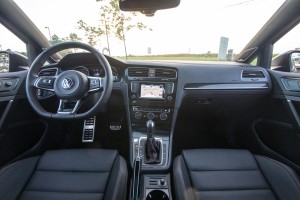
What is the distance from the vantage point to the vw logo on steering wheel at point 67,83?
1.69 m

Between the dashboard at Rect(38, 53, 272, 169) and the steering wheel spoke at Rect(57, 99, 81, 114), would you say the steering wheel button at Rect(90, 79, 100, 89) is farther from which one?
the dashboard at Rect(38, 53, 272, 169)

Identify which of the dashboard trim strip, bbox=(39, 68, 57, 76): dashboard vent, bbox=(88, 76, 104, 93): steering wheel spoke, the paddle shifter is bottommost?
the paddle shifter

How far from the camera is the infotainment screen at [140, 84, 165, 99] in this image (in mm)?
2254

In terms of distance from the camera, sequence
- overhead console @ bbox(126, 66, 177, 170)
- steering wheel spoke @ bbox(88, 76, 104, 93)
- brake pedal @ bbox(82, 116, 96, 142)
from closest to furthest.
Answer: steering wheel spoke @ bbox(88, 76, 104, 93) < overhead console @ bbox(126, 66, 177, 170) < brake pedal @ bbox(82, 116, 96, 142)

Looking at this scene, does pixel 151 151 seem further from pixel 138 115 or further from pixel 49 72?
pixel 49 72

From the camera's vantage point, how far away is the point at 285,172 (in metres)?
1.65

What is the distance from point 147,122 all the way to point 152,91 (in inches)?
11.4

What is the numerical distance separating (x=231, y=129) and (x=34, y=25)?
2.24 m

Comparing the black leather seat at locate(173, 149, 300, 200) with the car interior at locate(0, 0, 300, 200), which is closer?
the black leather seat at locate(173, 149, 300, 200)

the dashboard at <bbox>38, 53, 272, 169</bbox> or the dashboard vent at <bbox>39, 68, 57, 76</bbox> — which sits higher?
the dashboard vent at <bbox>39, 68, 57, 76</bbox>

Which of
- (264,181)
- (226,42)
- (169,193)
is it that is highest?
(226,42)

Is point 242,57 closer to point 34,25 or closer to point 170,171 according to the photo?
point 170,171

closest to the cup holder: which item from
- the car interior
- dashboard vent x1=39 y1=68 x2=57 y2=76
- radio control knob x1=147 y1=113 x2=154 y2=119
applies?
the car interior

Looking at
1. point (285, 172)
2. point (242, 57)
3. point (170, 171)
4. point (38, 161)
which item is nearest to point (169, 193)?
point (170, 171)
